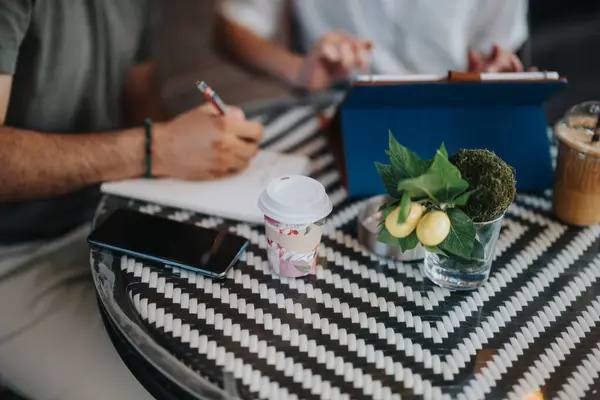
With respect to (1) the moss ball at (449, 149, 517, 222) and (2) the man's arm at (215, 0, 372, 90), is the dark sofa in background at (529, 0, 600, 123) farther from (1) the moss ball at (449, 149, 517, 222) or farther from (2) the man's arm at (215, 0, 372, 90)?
(1) the moss ball at (449, 149, 517, 222)

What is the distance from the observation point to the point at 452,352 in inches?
33.3

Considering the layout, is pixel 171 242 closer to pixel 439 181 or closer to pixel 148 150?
pixel 148 150

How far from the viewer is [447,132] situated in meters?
1.15

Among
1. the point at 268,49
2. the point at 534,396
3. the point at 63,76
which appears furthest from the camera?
the point at 268,49

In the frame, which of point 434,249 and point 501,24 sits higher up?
point 434,249

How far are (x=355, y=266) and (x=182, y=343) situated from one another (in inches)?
11.8

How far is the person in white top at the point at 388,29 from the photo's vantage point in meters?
1.75

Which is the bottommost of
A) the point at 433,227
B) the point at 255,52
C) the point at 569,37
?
the point at 569,37

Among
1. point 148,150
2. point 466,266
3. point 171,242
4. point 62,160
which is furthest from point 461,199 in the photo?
point 62,160

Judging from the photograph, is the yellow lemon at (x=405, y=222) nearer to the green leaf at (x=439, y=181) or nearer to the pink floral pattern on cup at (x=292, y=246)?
the green leaf at (x=439, y=181)

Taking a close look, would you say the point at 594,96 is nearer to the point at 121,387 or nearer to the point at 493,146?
the point at 493,146

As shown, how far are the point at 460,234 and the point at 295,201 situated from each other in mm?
237

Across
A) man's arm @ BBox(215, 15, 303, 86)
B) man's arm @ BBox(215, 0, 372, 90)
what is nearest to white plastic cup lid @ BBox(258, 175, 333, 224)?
man's arm @ BBox(215, 0, 372, 90)

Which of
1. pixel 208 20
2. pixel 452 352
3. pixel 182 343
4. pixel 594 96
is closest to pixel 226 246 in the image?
pixel 182 343
